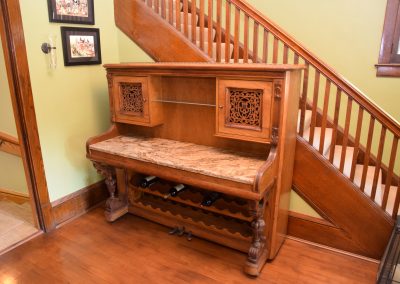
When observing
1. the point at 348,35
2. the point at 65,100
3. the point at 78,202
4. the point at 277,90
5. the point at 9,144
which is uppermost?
the point at 348,35

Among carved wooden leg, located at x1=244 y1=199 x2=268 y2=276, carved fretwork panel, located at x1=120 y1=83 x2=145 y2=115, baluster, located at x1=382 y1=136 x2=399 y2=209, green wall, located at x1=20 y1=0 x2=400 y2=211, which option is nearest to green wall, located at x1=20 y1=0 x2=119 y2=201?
green wall, located at x1=20 y1=0 x2=400 y2=211

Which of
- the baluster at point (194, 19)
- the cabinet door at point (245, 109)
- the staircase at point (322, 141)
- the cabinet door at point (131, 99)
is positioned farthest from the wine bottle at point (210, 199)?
the baluster at point (194, 19)

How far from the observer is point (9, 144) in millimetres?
3088

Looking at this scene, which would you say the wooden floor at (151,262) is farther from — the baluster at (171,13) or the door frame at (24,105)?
the baluster at (171,13)

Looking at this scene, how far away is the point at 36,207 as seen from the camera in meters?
2.54

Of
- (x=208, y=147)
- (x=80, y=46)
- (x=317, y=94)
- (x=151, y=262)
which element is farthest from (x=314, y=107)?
(x=80, y=46)

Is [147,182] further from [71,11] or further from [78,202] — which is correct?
[71,11]

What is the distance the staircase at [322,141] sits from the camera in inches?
81.0

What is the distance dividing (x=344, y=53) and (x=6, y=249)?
11.1 feet

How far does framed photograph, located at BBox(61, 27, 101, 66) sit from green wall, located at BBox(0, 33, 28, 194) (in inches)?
29.0

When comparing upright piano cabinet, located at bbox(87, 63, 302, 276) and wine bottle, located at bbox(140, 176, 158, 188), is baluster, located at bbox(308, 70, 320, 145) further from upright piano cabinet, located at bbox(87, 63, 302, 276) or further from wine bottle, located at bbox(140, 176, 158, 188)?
wine bottle, located at bbox(140, 176, 158, 188)

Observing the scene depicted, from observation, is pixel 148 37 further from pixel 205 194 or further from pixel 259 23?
pixel 205 194

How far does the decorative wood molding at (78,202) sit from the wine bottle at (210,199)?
4.13 feet

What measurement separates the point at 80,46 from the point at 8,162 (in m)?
1.61
